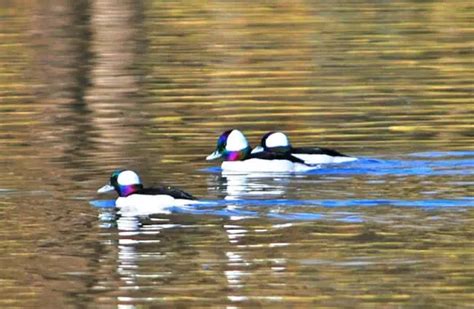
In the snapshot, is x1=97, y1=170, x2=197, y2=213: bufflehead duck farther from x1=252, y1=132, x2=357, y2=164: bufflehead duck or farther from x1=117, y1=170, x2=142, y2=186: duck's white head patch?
x1=252, y1=132, x2=357, y2=164: bufflehead duck

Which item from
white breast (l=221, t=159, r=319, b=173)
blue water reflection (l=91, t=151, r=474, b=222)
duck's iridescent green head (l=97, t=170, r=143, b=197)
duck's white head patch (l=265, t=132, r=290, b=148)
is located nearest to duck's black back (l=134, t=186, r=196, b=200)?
blue water reflection (l=91, t=151, r=474, b=222)

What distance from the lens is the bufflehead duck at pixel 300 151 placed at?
18.5 meters

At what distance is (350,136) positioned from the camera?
68.4 feet

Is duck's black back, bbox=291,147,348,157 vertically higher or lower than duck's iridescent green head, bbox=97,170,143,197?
higher

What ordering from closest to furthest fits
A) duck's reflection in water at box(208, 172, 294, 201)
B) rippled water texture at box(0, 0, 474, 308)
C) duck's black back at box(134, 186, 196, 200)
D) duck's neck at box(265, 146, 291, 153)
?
rippled water texture at box(0, 0, 474, 308) → duck's black back at box(134, 186, 196, 200) → duck's reflection in water at box(208, 172, 294, 201) → duck's neck at box(265, 146, 291, 153)

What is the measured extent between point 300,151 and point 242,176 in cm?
68

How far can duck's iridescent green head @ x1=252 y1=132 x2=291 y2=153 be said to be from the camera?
19484 millimetres

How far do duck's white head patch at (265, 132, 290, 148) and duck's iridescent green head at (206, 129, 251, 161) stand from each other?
265mm

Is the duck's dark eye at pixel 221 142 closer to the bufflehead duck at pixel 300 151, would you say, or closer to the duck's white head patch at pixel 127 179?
the bufflehead duck at pixel 300 151

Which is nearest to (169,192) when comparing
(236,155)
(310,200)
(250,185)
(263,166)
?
(310,200)

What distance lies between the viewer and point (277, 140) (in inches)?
772

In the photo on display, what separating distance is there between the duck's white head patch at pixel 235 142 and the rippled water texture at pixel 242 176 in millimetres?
306

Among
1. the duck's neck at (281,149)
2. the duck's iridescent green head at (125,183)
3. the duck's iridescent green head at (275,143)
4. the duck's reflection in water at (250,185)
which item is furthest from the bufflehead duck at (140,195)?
the duck's iridescent green head at (275,143)

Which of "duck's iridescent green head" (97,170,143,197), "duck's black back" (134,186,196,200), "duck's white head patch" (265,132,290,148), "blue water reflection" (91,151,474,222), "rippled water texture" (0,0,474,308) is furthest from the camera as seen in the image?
"duck's white head patch" (265,132,290,148)
